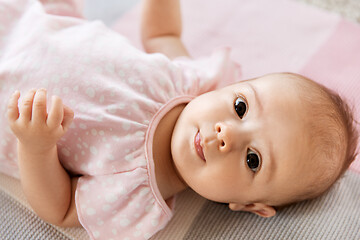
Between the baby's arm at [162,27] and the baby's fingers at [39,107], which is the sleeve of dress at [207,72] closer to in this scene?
the baby's arm at [162,27]

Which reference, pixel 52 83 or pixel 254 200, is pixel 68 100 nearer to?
pixel 52 83

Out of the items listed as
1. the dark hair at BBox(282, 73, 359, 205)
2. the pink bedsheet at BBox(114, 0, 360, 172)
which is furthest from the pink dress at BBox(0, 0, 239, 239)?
the pink bedsheet at BBox(114, 0, 360, 172)

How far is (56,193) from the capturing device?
3.09ft

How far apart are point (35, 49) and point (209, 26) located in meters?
0.72

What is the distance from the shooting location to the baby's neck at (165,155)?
3.30 ft

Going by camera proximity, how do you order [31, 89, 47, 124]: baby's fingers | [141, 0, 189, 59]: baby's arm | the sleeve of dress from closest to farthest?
[31, 89, 47, 124]: baby's fingers → the sleeve of dress → [141, 0, 189, 59]: baby's arm

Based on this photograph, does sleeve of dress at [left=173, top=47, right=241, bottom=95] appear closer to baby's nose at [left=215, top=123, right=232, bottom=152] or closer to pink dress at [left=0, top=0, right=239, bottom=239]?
pink dress at [left=0, top=0, right=239, bottom=239]

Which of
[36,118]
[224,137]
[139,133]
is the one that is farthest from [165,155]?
[36,118]

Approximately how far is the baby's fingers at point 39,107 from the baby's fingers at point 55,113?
2 cm

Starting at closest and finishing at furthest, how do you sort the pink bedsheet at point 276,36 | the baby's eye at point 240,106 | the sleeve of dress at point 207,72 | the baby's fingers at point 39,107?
the baby's fingers at point 39,107, the baby's eye at point 240,106, the sleeve of dress at point 207,72, the pink bedsheet at point 276,36

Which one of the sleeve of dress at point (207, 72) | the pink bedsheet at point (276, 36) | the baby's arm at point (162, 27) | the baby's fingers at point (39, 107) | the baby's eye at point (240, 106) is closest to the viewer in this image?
the baby's fingers at point (39, 107)

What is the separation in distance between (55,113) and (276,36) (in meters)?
0.94

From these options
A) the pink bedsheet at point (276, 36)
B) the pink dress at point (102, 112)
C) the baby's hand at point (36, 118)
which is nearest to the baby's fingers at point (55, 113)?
the baby's hand at point (36, 118)

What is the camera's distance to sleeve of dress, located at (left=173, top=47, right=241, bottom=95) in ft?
3.59
